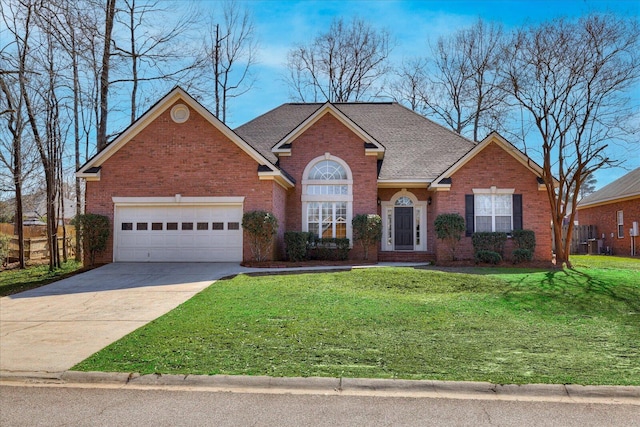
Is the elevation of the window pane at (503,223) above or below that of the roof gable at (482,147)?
below

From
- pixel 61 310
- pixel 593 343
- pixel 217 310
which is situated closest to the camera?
pixel 593 343

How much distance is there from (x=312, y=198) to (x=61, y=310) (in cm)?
1160

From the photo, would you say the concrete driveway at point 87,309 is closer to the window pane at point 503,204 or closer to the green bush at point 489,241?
the green bush at point 489,241

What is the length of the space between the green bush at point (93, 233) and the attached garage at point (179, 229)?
1.55ft

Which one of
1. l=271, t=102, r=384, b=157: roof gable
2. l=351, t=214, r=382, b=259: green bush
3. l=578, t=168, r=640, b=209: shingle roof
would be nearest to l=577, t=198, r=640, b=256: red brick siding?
l=578, t=168, r=640, b=209: shingle roof

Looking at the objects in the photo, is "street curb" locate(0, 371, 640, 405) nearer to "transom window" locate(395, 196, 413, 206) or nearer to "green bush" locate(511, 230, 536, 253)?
"green bush" locate(511, 230, 536, 253)

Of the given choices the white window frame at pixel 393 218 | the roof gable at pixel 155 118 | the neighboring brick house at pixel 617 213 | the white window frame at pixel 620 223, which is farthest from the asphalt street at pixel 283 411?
the white window frame at pixel 620 223

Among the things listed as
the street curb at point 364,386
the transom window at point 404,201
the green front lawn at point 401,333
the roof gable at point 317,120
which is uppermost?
the roof gable at point 317,120

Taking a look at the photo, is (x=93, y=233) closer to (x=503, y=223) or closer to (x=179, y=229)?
(x=179, y=229)

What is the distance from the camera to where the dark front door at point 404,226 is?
21.4 meters

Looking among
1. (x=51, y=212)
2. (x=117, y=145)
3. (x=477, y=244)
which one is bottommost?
(x=477, y=244)

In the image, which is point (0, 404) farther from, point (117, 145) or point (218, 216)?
point (117, 145)

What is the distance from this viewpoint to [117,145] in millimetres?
18297

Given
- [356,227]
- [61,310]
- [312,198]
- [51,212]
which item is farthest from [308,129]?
[61,310]
